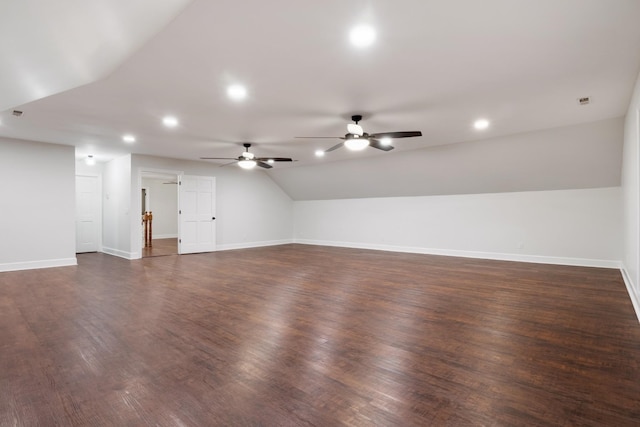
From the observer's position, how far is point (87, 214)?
29.3 feet

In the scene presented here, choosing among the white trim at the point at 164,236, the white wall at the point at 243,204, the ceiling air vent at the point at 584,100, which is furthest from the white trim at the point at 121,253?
the ceiling air vent at the point at 584,100

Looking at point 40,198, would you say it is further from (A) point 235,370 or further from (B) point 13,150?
(A) point 235,370

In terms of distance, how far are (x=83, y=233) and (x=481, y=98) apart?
404 inches

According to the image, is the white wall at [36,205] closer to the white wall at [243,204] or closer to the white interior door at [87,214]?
the white wall at [243,204]

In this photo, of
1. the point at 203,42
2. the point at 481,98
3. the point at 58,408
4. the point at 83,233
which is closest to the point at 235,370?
the point at 58,408

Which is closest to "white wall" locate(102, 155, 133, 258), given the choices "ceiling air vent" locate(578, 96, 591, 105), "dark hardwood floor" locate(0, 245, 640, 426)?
"dark hardwood floor" locate(0, 245, 640, 426)

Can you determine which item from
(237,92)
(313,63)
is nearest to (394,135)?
(313,63)

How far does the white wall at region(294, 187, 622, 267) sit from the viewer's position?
6230mm

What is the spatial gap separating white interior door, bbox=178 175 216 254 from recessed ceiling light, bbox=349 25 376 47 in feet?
23.4

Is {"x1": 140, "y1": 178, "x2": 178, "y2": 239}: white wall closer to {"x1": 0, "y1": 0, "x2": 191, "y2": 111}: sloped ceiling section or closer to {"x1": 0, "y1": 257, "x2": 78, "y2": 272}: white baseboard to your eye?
{"x1": 0, "y1": 257, "x2": 78, "y2": 272}: white baseboard

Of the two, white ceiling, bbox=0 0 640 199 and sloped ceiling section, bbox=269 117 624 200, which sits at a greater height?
white ceiling, bbox=0 0 640 199


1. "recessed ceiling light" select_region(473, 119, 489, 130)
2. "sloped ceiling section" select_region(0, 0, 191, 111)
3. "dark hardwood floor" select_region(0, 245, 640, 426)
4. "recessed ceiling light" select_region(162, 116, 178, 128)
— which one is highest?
"recessed ceiling light" select_region(473, 119, 489, 130)

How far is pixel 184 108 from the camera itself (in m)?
4.42

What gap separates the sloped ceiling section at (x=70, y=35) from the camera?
79.4 inches
